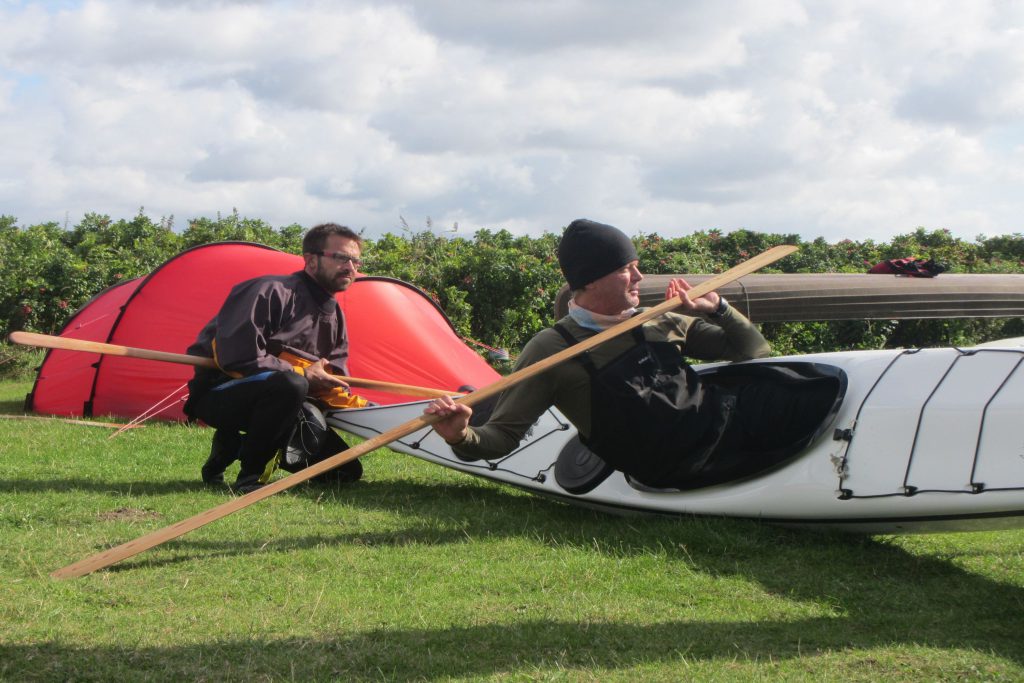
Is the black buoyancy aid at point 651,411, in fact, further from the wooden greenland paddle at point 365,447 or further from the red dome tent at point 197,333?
the red dome tent at point 197,333

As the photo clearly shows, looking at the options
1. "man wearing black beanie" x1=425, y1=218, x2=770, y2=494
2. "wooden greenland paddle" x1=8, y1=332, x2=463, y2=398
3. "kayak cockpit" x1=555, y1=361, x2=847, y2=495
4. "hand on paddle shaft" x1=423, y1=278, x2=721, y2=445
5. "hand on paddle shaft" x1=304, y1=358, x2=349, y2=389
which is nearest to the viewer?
"hand on paddle shaft" x1=423, y1=278, x2=721, y2=445

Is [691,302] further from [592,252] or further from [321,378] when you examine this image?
[321,378]

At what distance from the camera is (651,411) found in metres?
4.18

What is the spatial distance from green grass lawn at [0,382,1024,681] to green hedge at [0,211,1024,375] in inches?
309

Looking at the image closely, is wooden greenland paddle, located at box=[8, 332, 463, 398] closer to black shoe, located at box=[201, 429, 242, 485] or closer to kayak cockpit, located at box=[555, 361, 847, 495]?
black shoe, located at box=[201, 429, 242, 485]

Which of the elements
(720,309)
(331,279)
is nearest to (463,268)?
(331,279)

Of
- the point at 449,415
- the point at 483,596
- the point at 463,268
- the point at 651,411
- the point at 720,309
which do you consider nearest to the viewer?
the point at 449,415

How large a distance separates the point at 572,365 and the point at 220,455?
271 cm

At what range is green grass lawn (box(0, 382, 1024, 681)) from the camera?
3.18 m

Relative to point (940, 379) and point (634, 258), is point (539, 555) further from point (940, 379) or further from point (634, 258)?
point (940, 379)

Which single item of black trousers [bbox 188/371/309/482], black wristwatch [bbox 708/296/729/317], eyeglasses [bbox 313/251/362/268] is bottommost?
black trousers [bbox 188/371/309/482]

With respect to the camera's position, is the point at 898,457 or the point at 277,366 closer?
the point at 898,457

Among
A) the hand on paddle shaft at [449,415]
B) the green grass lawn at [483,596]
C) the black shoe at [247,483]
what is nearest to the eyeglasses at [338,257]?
the black shoe at [247,483]

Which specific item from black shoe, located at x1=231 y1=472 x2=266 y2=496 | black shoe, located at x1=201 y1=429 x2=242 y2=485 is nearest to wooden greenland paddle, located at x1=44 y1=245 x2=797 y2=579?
black shoe, located at x1=231 y1=472 x2=266 y2=496
